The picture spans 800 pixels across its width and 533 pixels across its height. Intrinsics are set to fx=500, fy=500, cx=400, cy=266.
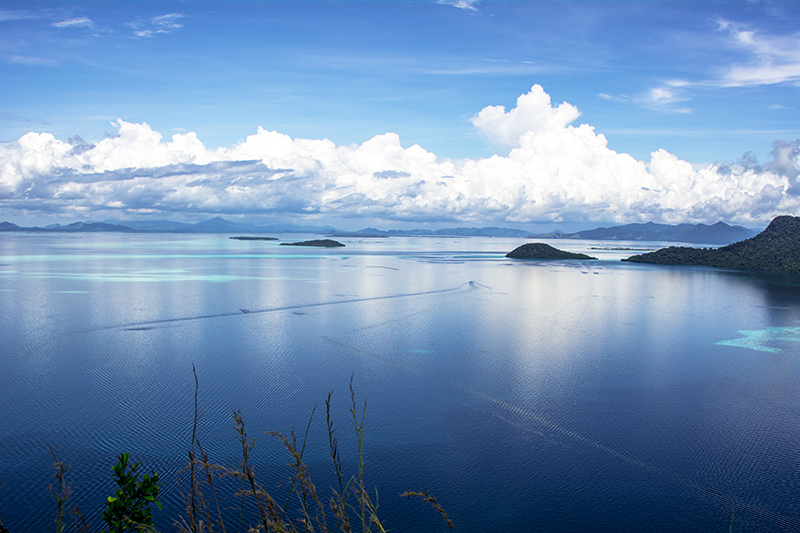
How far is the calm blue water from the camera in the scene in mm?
7145

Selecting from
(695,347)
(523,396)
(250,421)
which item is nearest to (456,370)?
(523,396)

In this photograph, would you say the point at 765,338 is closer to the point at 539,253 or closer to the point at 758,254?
the point at 758,254

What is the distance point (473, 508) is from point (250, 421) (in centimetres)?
468

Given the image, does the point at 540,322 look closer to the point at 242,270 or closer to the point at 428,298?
the point at 428,298

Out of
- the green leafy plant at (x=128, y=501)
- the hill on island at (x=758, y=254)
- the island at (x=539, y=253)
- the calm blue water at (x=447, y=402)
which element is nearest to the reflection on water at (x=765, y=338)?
the calm blue water at (x=447, y=402)

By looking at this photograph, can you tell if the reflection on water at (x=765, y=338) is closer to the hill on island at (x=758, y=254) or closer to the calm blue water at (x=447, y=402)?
the calm blue water at (x=447, y=402)

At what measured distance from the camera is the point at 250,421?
952 centimetres

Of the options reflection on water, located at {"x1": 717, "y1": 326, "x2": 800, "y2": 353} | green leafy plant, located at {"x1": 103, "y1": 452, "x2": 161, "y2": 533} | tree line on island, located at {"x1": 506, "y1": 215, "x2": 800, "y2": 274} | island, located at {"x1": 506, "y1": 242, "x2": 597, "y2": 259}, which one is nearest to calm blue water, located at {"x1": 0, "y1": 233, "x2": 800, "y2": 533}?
reflection on water, located at {"x1": 717, "y1": 326, "x2": 800, "y2": 353}

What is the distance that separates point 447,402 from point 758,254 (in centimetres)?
5108

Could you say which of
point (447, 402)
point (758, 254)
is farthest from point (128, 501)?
point (758, 254)

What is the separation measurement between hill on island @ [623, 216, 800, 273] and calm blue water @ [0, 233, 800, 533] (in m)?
28.6

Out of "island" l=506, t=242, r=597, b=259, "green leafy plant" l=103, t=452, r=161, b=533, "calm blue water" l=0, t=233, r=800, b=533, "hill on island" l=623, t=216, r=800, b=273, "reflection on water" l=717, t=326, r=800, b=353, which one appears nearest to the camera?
"green leafy plant" l=103, t=452, r=161, b=533

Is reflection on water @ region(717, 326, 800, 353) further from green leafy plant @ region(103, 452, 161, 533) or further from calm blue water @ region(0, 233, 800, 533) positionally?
green leafy plant @ region(103, 452, 161, 533)

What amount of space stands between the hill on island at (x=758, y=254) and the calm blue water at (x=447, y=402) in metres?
28.6
